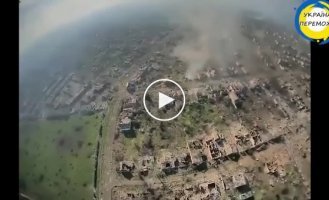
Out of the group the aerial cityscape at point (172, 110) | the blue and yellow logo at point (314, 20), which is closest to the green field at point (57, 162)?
the aerial cityscape at point (172, 110)

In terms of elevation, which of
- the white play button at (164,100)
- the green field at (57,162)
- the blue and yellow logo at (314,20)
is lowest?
the green field at (57,162)

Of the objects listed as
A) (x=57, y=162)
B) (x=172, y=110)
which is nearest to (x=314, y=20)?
(x=172, y=110)

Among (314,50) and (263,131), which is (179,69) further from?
(314,50)

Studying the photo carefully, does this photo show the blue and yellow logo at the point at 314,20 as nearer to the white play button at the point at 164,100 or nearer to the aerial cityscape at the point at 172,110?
the aerial cityscape at the point at 172,110

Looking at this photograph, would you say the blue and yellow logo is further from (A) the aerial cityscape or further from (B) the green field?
(B) the green field

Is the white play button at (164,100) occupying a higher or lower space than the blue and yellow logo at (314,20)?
lower

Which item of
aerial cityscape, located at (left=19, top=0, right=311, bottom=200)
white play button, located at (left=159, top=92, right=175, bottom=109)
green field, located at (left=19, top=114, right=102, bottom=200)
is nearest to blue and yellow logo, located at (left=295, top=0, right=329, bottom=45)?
aerial cityscape, located at (left=19, top=0, right=311, bottom=200)

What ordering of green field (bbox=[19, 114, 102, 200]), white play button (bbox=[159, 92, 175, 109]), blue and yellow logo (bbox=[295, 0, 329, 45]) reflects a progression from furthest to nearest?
green field (bbox=[19, 114, 102, 200]) → white play button (bbox=[159, 92, 175, 109]) → blue and yellow logo (bbox=[295, 0, 329, 45])
